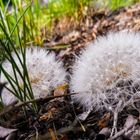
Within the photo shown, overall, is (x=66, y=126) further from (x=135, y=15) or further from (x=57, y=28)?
(x=57, y=28)

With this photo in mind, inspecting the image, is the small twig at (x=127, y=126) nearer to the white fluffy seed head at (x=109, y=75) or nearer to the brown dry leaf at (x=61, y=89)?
the white fluffy seed head at (x=109, y=75)

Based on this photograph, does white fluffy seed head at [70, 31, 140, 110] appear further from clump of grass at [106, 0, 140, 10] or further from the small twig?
clump of grass at [106, 0, 140, 10]

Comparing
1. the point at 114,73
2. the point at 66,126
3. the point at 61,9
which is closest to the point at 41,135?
the point at 66,126

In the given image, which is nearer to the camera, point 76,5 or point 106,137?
point 106,137

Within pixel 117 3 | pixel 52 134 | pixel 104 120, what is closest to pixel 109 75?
pixel 104 120

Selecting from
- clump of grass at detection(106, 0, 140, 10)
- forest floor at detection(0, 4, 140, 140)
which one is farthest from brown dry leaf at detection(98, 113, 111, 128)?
clump of grass at detection(106, 0, 140, 10)

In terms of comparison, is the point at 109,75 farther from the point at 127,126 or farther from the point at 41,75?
the point at 41,75

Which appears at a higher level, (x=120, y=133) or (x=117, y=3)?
(x=117, y=3)

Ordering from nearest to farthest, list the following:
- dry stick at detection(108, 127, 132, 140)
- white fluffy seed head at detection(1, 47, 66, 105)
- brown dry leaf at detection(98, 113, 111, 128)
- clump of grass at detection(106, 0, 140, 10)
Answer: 1. dry stick at detection(108, 127, 132, 140)
2. brown dry leaf at detection(98, 113, 111, 128)
3. white fluffy seed head at detection(1, 47, 66, 105)
4. clump of grass at detection(106, 0, 140, 10)
